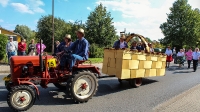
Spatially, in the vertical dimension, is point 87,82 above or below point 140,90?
above

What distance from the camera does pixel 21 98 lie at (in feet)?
16.3

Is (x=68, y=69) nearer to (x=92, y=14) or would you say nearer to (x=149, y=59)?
(x=149, y=59)

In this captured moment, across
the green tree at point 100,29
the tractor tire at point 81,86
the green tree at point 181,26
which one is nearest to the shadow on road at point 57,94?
the tractor tire at point 81,86

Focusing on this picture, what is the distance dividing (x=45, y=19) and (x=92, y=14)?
2069cm

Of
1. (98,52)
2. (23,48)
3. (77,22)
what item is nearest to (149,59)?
(23,48)

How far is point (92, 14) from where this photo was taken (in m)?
29.0

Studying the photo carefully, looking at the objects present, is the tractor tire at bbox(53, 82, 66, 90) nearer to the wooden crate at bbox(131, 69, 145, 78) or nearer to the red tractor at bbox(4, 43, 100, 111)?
the red tractor at bbox(4, 43, 100, 111)

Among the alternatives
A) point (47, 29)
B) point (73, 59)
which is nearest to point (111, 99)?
point (73, 59)

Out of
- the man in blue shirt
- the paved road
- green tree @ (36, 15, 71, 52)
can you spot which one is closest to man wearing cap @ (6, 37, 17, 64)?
the paved road

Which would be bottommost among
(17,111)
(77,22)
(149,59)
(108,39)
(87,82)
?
(17,111)

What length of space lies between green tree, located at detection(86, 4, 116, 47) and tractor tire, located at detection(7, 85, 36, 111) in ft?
75.1

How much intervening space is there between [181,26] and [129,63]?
39.2 meters

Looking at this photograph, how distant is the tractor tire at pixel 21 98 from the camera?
4.86 metres

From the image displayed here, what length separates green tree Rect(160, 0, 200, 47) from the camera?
42.3 m
